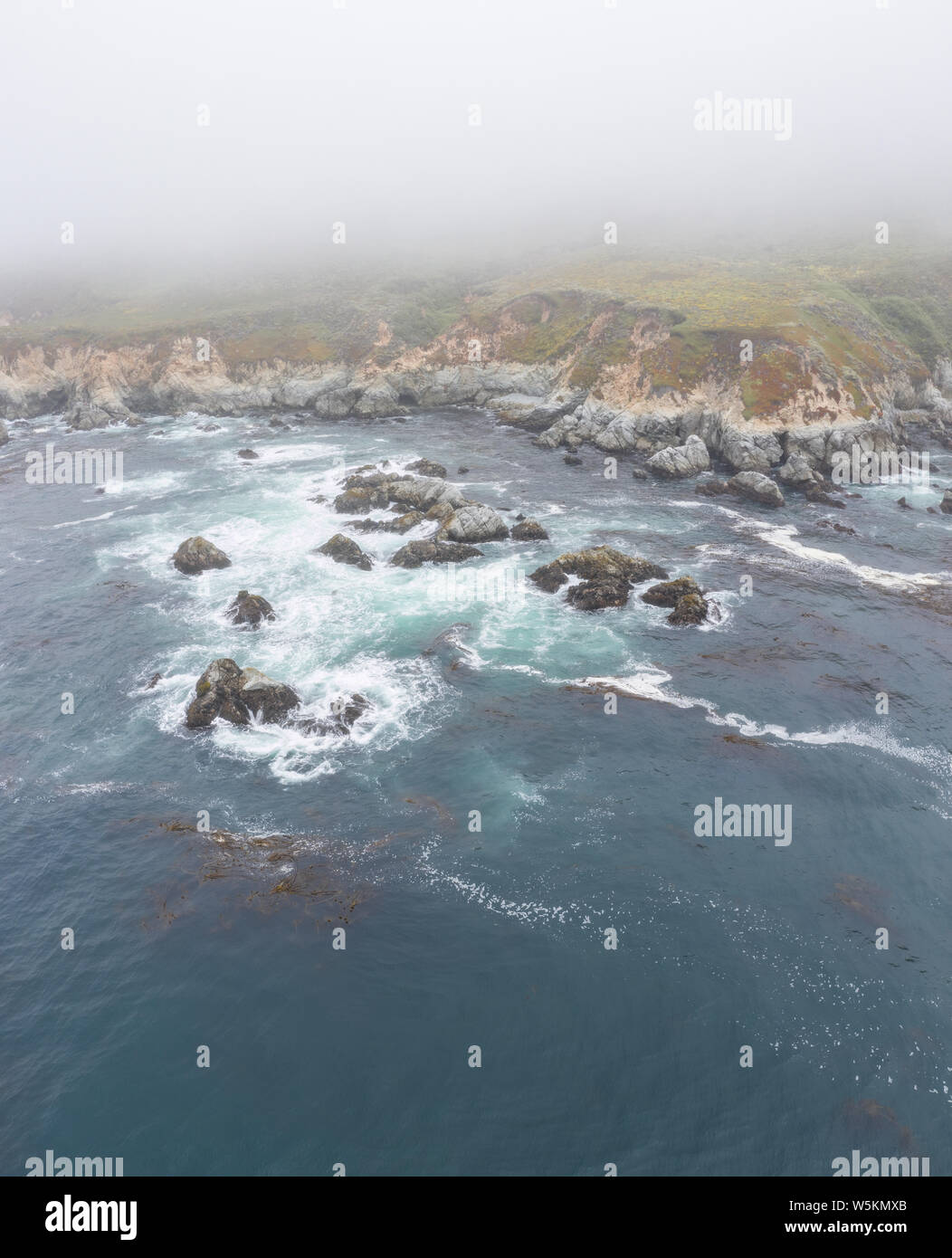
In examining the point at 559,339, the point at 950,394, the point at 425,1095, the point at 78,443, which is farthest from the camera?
the point at 559,339

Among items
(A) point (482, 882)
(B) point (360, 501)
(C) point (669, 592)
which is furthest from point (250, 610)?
(C) point (669, 592)

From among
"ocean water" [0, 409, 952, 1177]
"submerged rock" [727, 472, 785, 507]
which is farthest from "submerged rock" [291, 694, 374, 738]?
"submerged rock" [727, 472, 785, 507]

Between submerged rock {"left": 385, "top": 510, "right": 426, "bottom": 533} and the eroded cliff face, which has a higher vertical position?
the eroded cliff face

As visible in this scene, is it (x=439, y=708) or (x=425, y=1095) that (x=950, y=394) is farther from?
(x=425, y=1095)

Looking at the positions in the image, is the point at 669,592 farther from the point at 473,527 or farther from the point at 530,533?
the point at 473,527

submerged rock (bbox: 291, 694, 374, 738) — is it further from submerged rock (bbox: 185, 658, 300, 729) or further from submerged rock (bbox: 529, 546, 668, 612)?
submerged rock (bbox: 529, 546, 668, 612)

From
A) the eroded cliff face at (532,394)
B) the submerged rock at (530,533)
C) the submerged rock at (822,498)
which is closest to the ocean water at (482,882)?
the submerged rock at (530,533)
